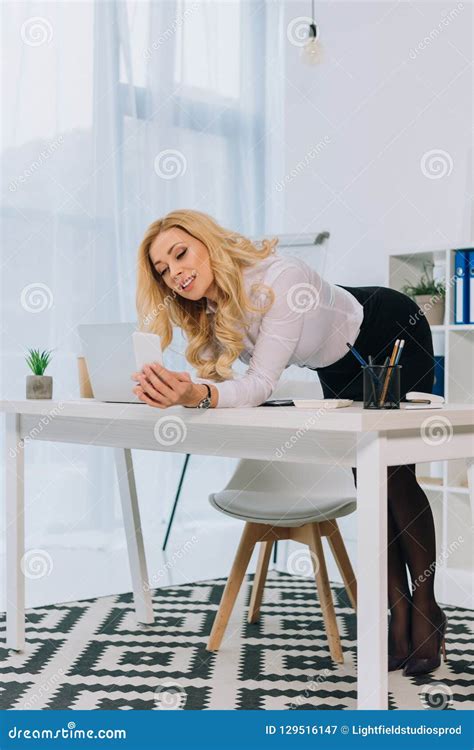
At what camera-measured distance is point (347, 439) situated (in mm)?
1667

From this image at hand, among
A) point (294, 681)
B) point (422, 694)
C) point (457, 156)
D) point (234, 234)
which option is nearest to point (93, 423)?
point (234, 234)

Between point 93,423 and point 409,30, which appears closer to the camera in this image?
point 93,423

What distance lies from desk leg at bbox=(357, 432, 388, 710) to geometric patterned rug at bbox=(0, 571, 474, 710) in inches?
19.9

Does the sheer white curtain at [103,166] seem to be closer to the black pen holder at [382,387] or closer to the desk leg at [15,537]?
the desk leg at [15,537]

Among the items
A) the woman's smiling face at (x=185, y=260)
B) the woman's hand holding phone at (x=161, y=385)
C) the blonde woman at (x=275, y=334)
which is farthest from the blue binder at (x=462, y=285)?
the woman's hand holding phone at (x=161, y=385)

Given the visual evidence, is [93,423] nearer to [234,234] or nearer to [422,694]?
[234,234]

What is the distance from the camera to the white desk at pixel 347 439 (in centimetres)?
155

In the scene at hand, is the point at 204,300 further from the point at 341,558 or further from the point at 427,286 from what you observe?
the point at 427,286

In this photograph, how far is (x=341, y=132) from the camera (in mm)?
4094

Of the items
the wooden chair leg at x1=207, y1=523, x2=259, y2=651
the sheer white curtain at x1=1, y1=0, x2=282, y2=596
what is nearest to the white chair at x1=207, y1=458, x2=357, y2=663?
the wooden chair leg at x1=207, y1=523, x2=259, y2=651

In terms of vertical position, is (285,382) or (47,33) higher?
(47,33)

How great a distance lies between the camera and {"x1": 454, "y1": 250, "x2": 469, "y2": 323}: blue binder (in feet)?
10.4

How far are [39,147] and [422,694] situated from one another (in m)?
2.69

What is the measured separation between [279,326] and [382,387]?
29 cm
